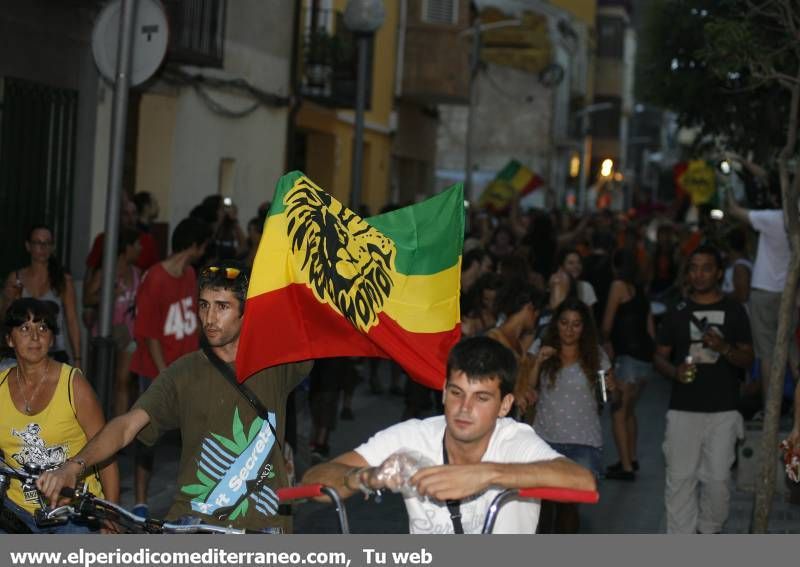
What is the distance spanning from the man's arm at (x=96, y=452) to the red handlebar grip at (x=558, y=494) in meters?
1.46

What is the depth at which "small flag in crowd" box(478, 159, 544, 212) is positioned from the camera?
33062 mm

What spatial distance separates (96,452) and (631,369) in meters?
8.48

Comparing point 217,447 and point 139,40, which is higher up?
point 139,40

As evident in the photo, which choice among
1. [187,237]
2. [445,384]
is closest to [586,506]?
[187,237]

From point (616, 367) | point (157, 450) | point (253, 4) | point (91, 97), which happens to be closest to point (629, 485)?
point (616, 367)

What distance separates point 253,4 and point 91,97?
5935 millimetres

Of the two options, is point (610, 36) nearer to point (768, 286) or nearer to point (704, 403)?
point (768, 286)

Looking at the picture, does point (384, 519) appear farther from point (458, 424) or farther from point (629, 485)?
point (458, 424)

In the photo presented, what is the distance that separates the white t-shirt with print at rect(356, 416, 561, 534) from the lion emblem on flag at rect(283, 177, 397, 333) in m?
1.76

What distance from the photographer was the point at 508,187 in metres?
33.4

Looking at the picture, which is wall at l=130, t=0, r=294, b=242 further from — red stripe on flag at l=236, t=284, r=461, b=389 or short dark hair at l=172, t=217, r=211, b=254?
red stripe on flag at l=236, t=284, r=461, b=389

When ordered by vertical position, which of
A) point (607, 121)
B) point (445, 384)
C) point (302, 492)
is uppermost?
point (607, 121)

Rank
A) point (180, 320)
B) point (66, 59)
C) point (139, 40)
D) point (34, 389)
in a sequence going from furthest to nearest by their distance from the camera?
1. point (66, 59)
2. point (180, 320)
3. point (139, 40)
4. point (34, 389)

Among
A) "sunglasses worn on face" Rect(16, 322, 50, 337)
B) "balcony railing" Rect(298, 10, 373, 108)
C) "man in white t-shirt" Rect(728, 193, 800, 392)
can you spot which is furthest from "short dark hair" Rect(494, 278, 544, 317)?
"balcony railing" Rect(298, 10, 373, 108)
